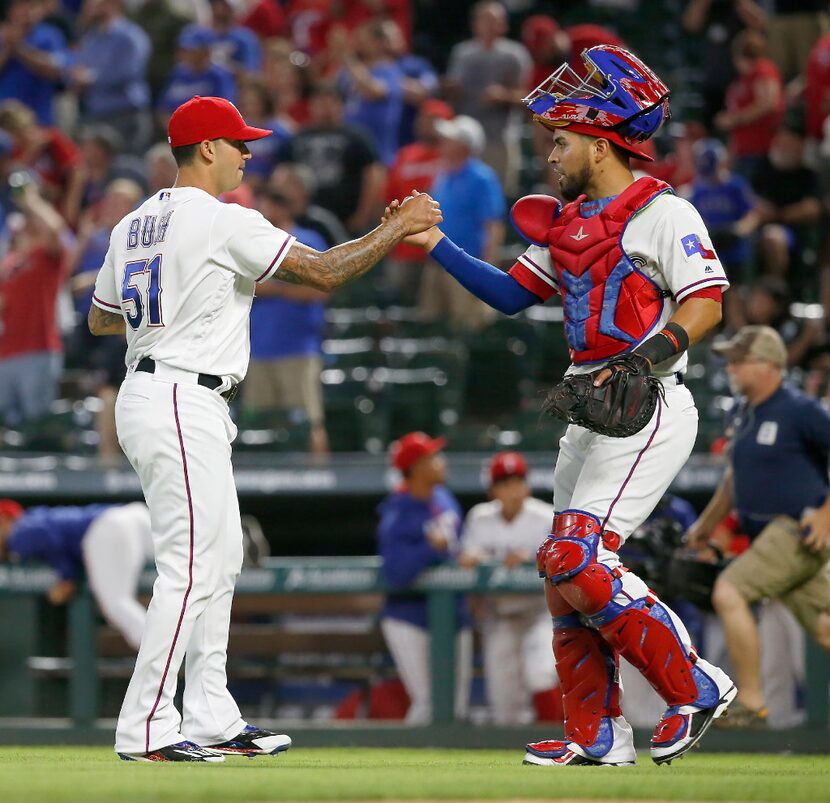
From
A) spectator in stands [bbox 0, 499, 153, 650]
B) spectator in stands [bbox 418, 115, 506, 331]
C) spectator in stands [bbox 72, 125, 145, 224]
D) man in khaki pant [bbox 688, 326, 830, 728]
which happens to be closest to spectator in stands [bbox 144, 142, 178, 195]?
spectator in stands [bbox 72, 125, 145, 224]

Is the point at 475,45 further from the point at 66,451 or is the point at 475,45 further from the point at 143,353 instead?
the point at 143,353

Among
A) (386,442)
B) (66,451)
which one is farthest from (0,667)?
(386,442)

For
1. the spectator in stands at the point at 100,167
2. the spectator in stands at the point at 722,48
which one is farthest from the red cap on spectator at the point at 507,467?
the spectator in stands at the point at 722,48

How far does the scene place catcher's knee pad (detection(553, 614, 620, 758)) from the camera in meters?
4.90

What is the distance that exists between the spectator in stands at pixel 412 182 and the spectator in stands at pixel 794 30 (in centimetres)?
286

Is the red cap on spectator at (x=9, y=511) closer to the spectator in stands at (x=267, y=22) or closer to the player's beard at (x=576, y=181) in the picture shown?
the player's beard at (x=576, y=181)

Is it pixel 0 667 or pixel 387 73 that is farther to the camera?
pixel 387 73

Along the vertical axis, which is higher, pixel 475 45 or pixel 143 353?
pixel 475 45

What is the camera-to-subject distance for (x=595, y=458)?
16.1 feet

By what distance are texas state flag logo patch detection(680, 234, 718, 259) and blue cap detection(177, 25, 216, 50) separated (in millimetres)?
9115

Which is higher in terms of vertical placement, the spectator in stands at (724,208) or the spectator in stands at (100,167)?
Answer: the spectator in stands at (100,167)

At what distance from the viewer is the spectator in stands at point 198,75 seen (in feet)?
43.1

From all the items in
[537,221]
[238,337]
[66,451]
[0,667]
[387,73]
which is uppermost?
[387,73]

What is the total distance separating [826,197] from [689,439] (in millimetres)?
6740
